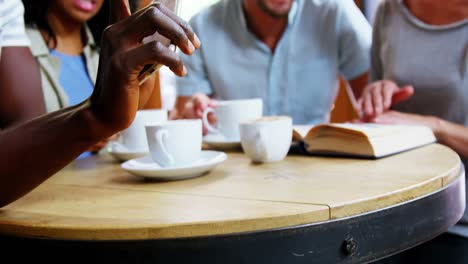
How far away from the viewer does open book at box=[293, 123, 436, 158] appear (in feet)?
2.81

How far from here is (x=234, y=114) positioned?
106 cm

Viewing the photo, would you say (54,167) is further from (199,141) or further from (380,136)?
(380,136)

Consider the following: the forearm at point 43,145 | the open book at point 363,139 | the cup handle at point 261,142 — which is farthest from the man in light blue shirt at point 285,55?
the forearm at point 43,145

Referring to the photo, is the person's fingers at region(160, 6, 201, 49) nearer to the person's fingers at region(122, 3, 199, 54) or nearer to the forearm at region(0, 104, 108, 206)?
the person's fingers at region(122, 3, 199, 54)

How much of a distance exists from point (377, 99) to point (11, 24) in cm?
90

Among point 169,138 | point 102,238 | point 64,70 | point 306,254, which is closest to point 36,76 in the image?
point 64,70

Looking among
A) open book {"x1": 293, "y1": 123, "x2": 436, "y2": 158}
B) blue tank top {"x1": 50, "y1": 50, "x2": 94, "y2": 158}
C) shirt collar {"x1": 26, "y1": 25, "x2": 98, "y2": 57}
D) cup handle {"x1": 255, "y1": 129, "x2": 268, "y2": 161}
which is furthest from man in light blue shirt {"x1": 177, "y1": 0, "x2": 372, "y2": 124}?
cup handle {"x1": 255, "y1": 129, "x2": 268, "y2": 161}

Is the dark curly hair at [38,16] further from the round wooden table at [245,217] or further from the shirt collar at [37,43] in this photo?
the round wooden table at [245,217]

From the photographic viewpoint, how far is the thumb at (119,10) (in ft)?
2.17

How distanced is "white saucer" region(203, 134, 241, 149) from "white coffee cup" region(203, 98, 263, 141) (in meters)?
0.01

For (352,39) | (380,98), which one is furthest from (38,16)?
(380,98)

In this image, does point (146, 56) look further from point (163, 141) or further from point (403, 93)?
point (403, 93)

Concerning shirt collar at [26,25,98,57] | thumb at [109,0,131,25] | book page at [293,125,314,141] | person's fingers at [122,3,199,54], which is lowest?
book page at [293,125,314,141]

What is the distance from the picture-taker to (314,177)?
2.38 ft
